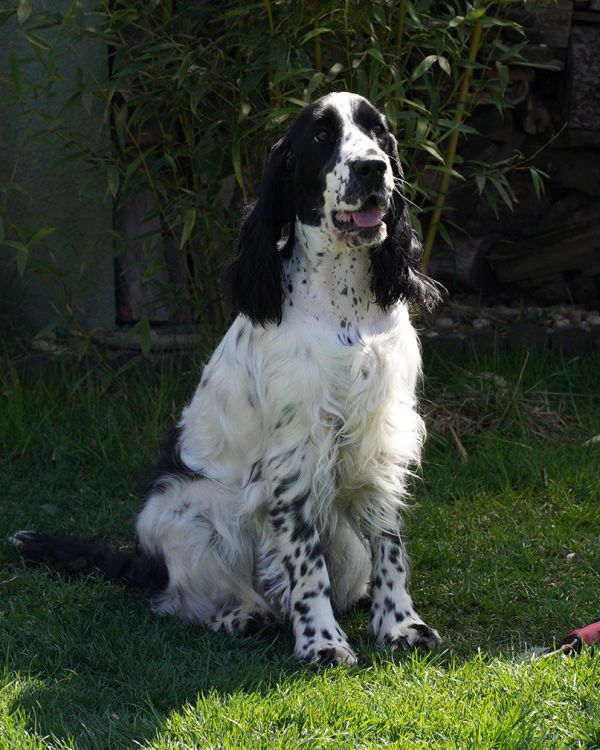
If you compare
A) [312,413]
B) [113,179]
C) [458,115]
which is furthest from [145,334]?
[312,413]

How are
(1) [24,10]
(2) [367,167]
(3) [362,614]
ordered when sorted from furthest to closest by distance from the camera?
(1) [24,10]
(3) [362,614]
(2) [367,167]

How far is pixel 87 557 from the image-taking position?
4.03m

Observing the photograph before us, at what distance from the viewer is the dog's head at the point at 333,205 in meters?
3.29

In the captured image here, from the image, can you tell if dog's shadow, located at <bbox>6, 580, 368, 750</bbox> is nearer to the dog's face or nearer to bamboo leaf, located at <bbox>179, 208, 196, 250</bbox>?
the dog's face

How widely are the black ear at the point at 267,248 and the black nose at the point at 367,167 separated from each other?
28 cm

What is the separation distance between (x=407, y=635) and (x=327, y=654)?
28 centimetres

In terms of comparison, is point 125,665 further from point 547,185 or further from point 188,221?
point 547,185

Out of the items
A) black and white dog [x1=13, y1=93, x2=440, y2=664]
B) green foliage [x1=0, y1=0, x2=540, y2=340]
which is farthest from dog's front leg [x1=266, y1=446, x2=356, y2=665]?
green foliage [x1=0, y1=0, x2=540, y2=340]

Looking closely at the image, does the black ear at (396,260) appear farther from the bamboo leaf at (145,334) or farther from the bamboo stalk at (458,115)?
the bamboo leaf at (145,334)

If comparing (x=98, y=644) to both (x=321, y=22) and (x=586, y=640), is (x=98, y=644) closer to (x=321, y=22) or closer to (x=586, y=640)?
(x=586, y=640)

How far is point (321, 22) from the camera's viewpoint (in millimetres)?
4691

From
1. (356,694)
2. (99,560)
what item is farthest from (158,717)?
(99,560)

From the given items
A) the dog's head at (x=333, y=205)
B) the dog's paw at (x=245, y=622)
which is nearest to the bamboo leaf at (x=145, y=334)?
the dog's head at (x=333, y=205)

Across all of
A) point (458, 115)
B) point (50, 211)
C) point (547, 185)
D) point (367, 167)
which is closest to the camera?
point (367, 167)
